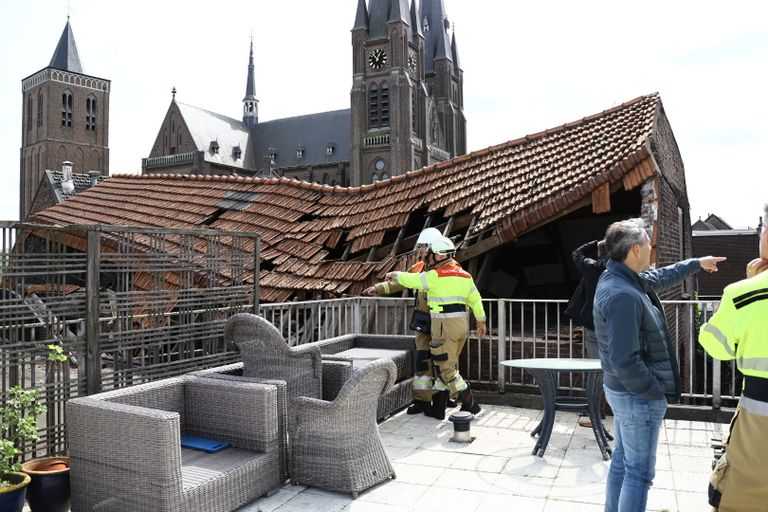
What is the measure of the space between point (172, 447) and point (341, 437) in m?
1.27

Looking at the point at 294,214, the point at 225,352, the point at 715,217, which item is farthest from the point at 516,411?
the point at 715,217

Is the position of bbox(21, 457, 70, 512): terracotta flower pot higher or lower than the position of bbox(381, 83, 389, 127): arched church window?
lower

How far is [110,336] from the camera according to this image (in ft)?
17.1

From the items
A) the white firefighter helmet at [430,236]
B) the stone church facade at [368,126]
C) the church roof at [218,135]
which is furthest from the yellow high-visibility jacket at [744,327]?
the church roof at [218,135]

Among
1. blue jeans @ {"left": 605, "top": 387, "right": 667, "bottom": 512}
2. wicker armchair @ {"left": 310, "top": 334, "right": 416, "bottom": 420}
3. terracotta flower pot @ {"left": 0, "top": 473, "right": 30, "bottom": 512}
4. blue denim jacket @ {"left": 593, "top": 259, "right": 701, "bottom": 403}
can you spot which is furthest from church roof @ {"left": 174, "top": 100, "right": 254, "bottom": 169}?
blue jeans @ {"left": 605, "top": 387, "right": 667, "bottom": 512}

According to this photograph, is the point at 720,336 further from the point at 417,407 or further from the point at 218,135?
the point at 218,135

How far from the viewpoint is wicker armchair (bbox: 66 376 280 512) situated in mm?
3719

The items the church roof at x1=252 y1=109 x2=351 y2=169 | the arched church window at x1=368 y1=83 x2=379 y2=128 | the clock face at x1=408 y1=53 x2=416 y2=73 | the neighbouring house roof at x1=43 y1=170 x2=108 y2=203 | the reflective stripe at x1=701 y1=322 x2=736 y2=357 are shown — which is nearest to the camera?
the reflective stripe at x1=701 y1=322 x2=736 y2=357

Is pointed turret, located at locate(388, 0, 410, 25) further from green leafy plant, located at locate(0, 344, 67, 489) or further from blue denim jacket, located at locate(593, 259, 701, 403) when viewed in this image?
blue denim jacket, located at locate(593, 259, 701, 403)

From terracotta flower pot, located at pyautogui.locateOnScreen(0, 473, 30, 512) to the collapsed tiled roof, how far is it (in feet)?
23.0

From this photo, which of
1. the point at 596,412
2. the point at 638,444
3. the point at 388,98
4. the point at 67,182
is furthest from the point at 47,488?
the point at 388,98

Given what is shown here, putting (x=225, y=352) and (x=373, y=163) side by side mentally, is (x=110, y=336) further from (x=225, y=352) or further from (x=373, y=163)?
(x=373, y=163)

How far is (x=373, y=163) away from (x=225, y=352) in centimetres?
5930

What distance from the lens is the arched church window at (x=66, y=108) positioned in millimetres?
77250
